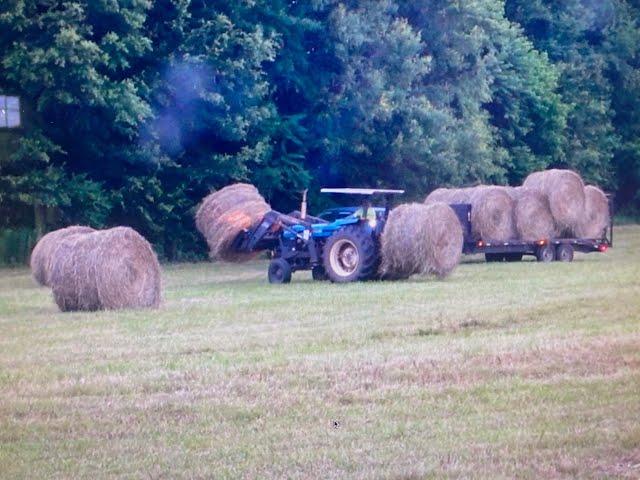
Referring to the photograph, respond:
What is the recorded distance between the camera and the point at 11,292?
74.6 ft

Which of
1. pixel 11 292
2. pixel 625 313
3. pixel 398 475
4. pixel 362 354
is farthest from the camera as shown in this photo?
pixel 11 292

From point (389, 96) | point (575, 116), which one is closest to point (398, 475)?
point (389, 96)

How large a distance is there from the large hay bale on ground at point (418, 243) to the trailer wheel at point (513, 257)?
6864 millimetres

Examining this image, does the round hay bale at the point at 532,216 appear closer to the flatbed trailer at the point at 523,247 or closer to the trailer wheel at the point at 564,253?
the flatbed trailer at the point at 523,247

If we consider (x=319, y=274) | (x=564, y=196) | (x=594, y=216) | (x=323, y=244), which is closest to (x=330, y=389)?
Result: (x=323, y=244)

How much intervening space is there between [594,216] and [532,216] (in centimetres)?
285

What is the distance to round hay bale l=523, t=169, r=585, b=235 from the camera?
30609mm

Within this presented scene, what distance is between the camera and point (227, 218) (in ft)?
80.6

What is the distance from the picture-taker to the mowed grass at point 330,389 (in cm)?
815

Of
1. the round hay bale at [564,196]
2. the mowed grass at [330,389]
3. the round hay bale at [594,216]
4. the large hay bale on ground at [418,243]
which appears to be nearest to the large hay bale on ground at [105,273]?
the mowed grass at [330,389]

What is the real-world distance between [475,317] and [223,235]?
9.59 meters

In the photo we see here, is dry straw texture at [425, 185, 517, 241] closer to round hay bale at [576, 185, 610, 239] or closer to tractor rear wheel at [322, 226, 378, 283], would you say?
round hay bale at [576, 185, 610, 239]

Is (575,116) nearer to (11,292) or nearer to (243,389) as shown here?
(11,292)

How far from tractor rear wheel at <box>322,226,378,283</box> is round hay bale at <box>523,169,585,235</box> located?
872 cm
